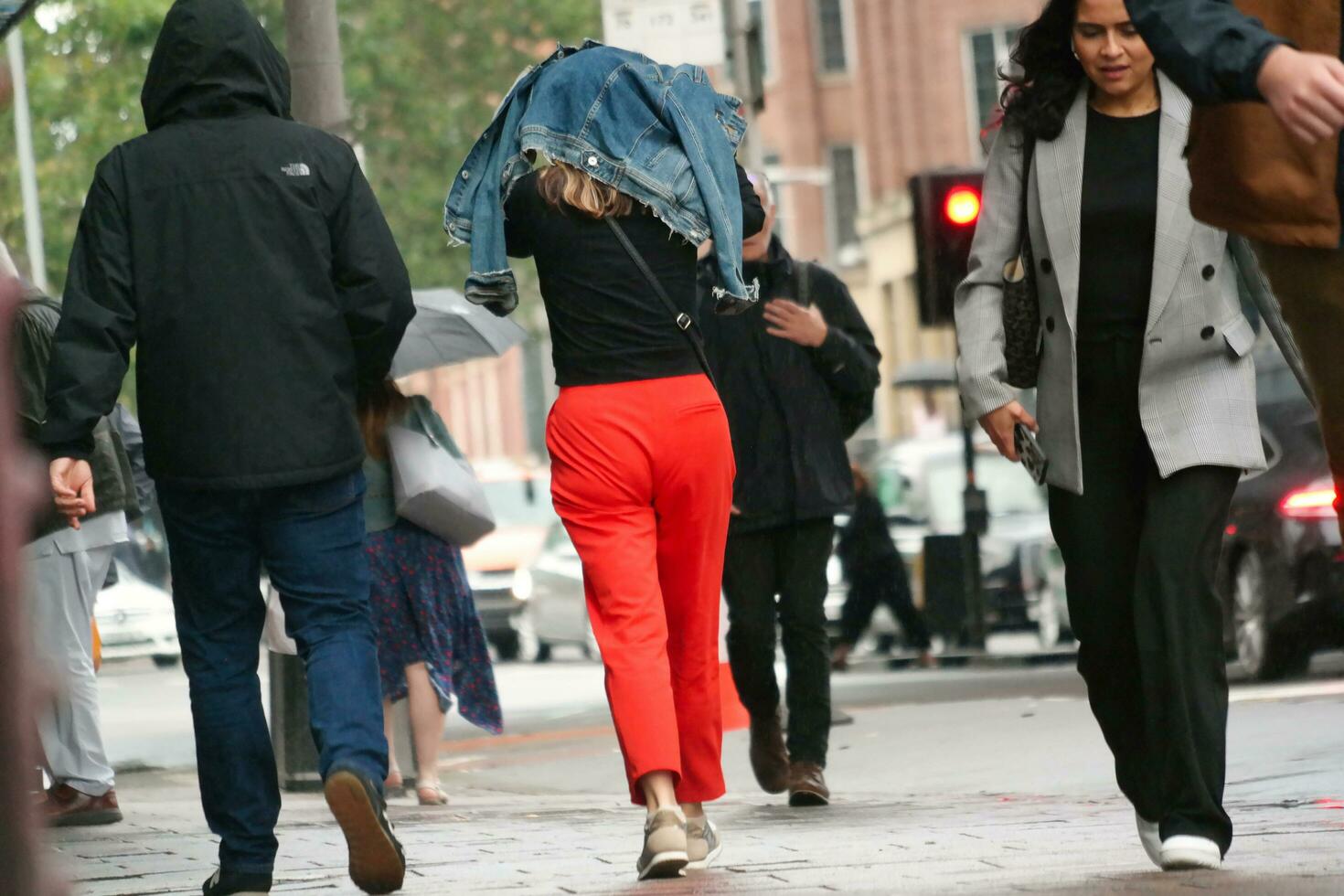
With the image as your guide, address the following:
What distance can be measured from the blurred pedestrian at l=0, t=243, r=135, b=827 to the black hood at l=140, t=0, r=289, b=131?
80.5 inches

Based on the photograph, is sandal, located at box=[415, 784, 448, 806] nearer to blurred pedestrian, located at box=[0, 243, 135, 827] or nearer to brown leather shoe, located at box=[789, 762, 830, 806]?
blurred pedestrian, located at box=[0, 243, 135, 827]

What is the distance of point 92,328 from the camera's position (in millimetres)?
5441

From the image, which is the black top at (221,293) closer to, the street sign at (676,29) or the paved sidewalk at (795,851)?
the paved sidewalk at (795,851)

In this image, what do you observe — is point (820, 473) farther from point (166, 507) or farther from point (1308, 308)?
point (1308, 308)

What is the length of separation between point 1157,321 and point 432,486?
4210 mm

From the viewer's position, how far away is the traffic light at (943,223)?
1496cm

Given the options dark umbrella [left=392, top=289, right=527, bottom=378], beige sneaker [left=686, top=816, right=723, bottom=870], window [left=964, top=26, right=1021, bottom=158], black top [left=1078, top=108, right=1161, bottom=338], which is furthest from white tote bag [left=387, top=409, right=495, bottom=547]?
A: window [left=964, top=26, right=1021, bottom=158]

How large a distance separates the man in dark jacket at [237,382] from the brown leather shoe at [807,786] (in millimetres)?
2503

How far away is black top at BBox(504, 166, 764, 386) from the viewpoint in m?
5.89

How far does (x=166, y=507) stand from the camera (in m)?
5.62

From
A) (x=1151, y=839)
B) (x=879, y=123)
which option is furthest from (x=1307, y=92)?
(x=879, y=123)

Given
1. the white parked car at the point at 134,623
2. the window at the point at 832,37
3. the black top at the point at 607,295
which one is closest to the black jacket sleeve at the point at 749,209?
the black top at the point at 607,295

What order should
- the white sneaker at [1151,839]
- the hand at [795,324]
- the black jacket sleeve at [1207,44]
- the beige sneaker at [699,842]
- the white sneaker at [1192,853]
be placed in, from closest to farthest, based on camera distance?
1. the black jacket sleeve at [1207,44]
2. the white sneaker at [1192,853]
3. the white sneaker at [1151,839]
4. the beige sneaker at [699,842]
5. the hand at [795,324]

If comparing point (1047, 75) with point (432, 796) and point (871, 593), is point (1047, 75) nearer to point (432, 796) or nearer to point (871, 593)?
point (432, 796)
